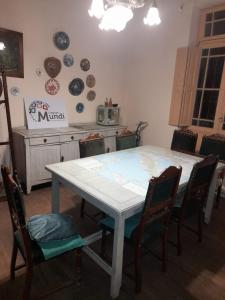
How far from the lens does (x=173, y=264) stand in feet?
6.55

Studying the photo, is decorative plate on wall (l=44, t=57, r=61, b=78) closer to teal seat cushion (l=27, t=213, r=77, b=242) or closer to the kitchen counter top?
the kitchen counter top

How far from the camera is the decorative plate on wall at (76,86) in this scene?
3.73 m

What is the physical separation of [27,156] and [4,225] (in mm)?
915

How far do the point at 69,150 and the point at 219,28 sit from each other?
2839 millimetres

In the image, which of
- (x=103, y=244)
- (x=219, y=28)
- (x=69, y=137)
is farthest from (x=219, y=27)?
(x=103, y=244)

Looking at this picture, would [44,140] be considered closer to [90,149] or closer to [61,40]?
[90,149]

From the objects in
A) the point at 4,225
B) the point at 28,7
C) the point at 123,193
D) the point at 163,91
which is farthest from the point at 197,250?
the point at 28,7

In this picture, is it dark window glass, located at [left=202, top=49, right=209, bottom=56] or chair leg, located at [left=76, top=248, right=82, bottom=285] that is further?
dark window glass, located at [left=202, top=49, right=209, bottom=56]

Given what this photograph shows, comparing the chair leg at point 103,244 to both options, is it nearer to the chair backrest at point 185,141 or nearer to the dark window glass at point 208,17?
the chair backrest at point 185,141

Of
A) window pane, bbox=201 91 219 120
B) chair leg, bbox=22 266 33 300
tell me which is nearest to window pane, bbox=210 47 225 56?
window pane, bbox=201 91 219 120

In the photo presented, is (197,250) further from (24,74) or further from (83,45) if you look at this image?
(83,45)

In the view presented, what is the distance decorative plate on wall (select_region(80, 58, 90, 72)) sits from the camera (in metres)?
3.77

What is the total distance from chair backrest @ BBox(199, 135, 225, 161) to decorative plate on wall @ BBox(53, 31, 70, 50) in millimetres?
2492

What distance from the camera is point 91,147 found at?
2637mm
